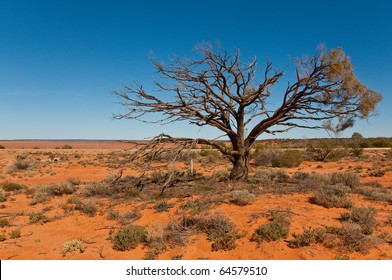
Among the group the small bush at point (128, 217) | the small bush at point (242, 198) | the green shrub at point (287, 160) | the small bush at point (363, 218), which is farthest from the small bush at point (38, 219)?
the green shrub at point (287, 160)

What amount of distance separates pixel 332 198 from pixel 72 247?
8.08 metres

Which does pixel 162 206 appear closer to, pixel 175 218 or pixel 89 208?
pixel 175 218

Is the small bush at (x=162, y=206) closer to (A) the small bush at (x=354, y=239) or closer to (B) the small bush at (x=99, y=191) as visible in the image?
(B) the small bush at (x=99, y=191)

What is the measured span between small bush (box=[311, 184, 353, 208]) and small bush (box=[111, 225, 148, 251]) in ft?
19.2

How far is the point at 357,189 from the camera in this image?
1128 cm

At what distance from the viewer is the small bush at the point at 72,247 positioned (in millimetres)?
7387

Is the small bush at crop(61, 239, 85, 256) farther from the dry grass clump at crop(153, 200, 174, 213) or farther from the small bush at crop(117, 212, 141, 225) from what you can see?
the dry grass clump at crop(153, 200, 174, 213)

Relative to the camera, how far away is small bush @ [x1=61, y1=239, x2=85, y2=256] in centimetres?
739

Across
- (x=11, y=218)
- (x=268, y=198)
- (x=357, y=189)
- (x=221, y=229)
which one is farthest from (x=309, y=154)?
(x=11, y=218)

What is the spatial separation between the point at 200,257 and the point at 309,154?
95.2ft

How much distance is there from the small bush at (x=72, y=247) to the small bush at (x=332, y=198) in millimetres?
7543

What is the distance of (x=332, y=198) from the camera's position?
918cm

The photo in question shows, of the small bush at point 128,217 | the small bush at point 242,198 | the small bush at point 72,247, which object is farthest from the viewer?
the small bush at point 242,198

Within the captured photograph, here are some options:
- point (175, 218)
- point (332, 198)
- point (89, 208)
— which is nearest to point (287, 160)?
point (332, 198)
